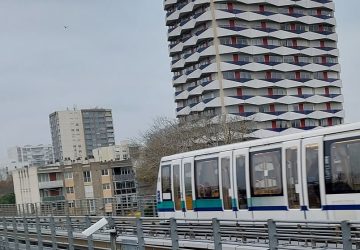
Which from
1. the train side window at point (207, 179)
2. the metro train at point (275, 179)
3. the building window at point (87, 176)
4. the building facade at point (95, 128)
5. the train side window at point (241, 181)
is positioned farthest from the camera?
the building facade at point (95, 128)

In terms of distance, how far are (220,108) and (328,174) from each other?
226 feet

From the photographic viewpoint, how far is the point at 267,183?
16047 millimetres

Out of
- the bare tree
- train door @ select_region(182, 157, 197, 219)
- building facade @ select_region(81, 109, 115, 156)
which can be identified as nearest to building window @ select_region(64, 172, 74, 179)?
the bare tree

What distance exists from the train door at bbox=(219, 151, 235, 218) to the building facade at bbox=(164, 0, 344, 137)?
2469 inches

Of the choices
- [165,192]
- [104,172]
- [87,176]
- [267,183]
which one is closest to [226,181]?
[267,183]

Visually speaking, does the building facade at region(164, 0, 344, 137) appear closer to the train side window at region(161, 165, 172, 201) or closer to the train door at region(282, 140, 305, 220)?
the train side window at region(161, 165, 172, 201)

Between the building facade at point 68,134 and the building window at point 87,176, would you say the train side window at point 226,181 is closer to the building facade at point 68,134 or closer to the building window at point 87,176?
the building window at point 87,176

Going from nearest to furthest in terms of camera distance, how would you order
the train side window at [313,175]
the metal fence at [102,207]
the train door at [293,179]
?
the train side window at [313,175], the train door at [293,179], the metal fence at [102,207]

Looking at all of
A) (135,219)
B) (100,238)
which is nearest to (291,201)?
(135,219)


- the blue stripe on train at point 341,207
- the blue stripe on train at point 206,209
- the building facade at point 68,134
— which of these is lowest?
the blue stripe on train at point 206,209

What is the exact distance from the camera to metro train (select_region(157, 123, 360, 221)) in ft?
43.1

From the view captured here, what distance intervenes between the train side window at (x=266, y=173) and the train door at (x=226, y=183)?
1.21 metres

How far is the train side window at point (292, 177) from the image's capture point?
48.2ft

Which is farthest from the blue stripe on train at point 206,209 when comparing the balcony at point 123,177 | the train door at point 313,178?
the balcony at point 123,177
